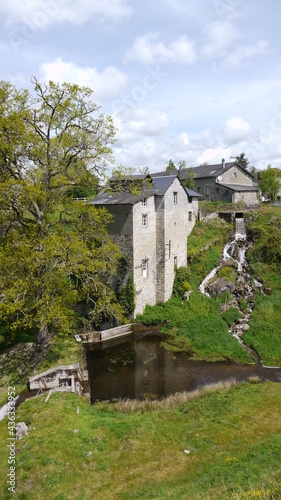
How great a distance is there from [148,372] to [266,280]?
563 inches

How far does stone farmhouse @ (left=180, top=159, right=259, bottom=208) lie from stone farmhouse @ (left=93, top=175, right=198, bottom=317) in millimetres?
15212

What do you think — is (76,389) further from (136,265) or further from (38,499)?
(136,265)

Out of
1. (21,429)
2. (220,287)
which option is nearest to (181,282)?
(220,287)

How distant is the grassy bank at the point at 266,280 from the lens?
70.5 feet

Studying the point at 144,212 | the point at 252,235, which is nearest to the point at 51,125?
the point at 144,212

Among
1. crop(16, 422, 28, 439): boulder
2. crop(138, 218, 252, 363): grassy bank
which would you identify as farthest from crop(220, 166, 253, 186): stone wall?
crop(16, 422, 28, 439): boulder

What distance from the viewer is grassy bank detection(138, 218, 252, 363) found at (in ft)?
71.3

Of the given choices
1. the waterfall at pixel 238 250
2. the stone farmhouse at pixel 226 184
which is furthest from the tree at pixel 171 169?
the waterfall at pixel 238 250

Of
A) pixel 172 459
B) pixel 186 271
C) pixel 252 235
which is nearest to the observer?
pixel 172 459

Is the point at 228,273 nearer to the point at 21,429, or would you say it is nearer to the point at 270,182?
the point at 21,429

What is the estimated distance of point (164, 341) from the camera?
76.3ft

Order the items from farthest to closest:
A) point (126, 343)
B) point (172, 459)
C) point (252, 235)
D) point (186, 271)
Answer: point (252, 235), point (186, 271), point (126, 343), point (172, 459)

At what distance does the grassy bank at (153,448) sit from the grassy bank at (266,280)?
6.27 m

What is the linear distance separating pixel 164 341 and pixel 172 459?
12.2 metres
